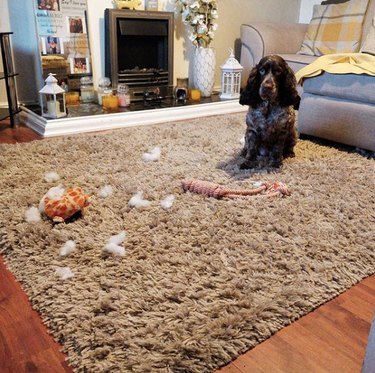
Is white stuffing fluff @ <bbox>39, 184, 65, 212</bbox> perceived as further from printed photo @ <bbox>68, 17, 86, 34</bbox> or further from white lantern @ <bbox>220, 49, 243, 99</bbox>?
white lantern @ <bbox>220, 49, 243, 99</bbox>

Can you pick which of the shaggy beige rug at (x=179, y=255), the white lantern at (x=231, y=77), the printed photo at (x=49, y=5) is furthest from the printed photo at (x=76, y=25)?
the shaggy beige rug at (x=179, y=255)

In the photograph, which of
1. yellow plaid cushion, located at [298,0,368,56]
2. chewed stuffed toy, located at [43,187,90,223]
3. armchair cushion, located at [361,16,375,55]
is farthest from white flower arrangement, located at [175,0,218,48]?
chewed stuffed toy, located at [43,187,90,223]

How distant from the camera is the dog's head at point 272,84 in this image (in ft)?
5.63

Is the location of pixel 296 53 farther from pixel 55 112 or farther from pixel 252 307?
pixel 252 307

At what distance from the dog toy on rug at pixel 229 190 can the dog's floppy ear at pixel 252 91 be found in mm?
462

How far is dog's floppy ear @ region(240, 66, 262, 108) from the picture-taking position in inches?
71.0

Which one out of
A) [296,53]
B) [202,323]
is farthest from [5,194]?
[296,53]

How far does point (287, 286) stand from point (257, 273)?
9cm

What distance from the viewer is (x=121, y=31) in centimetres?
306

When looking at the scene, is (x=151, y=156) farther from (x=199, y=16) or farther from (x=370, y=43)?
(x=370, y=43)

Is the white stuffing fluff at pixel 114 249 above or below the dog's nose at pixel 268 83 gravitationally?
below

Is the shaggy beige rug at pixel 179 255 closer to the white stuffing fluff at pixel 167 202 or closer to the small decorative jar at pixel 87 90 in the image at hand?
the white stuffing fluff at pixel 167 202

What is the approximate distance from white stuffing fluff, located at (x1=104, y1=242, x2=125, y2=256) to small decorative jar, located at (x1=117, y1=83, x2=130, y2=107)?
207cm

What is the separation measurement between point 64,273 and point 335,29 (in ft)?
11.4
